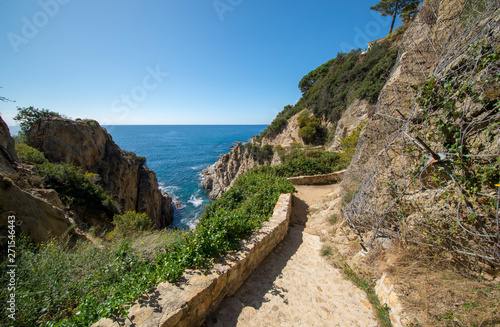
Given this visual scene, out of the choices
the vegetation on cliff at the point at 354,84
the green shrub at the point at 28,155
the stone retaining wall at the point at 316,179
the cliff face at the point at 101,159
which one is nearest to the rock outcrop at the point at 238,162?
the vegetation on cliff at the point at 354,84

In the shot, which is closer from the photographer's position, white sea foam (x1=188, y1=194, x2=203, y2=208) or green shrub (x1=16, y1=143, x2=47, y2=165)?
green shrub (x1=16, y1=143, x2=47, y2=165)

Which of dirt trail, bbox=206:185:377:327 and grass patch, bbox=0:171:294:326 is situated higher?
grass patch, bbox=0:171:294:326

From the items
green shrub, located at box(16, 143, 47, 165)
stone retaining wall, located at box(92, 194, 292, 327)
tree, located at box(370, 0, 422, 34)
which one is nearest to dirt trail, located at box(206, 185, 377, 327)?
stone retaining wall, located at box(92, 194, 292, 327)

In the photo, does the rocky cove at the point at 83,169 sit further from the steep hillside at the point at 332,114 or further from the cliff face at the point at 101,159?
the steep hillside at the point at 332,114

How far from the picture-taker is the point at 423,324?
239cm

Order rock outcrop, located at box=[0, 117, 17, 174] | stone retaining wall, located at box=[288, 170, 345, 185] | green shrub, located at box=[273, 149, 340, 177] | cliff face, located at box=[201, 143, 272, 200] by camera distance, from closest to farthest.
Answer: rock outcrop, located at box=[0, 117, 17, 174], stone retaining wall, located at box=[288, 170, 345, 185], green shrub, located at box=[273, 149, 340, 177], cliff face, located at box=[201, 143, 272, 200]

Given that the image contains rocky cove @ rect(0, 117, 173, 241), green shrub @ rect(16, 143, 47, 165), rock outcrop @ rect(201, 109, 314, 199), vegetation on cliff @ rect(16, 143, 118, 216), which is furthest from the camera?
rock outcrop @ rect(201, 109, 314, 199)

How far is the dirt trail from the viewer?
2988 mm

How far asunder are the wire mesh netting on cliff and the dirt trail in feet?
4.58

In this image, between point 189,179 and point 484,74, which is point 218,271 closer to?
point 484,74

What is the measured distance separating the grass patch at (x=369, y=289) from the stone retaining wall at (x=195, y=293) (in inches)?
75.8

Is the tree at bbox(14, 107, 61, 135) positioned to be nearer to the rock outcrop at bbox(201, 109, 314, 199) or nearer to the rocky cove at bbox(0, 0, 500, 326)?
the rocky cove at bbox(0, 0, 500, 326)

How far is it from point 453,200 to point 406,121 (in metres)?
2.01

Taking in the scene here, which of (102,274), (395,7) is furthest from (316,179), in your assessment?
(395,7)
